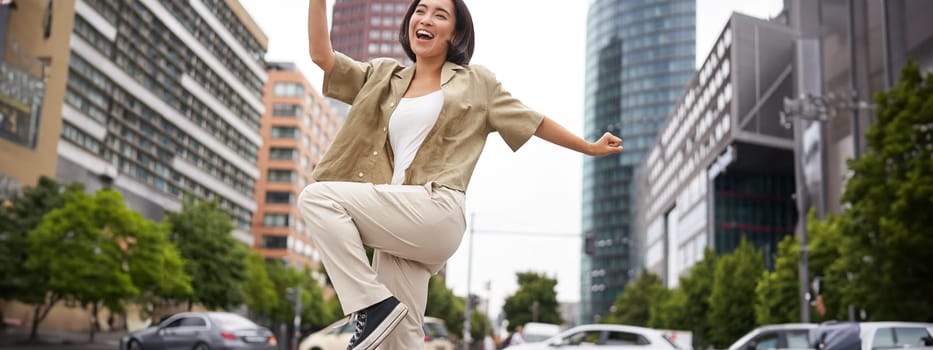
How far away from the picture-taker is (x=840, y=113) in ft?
143

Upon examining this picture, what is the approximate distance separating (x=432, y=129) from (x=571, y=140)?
50cm

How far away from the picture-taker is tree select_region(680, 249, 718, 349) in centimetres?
4894

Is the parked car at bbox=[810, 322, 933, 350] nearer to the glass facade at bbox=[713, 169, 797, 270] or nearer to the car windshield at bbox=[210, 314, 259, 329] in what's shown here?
the car windshield at bbox=[210, 314, 259, 329]

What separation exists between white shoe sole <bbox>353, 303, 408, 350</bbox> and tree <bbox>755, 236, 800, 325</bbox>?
1240 inches

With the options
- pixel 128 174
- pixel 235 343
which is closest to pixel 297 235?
pixel 128 174

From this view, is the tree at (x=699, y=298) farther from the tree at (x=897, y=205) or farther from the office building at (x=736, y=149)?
the tree at (x=897, y=205)

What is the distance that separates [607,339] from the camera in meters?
20.2

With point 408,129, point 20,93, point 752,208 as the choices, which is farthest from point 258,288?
point 408,129

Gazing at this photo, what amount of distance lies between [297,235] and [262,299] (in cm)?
3864

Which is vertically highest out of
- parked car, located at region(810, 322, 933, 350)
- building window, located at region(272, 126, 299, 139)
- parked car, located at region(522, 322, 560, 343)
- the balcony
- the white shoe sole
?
building window, located at region(272, 126, 299, 139)

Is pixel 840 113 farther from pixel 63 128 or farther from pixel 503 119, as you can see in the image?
pixel 503 119

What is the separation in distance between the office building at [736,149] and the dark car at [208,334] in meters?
36.3

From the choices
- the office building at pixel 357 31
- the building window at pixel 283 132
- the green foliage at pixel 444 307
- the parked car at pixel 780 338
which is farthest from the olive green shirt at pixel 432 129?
the building window at pixel 283 132

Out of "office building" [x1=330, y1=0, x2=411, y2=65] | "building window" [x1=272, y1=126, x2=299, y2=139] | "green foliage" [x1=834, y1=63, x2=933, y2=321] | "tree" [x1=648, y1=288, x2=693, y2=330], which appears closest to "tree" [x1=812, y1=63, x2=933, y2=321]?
"green foliage" [x1=834, y1=63, x2=933, y2=321]
